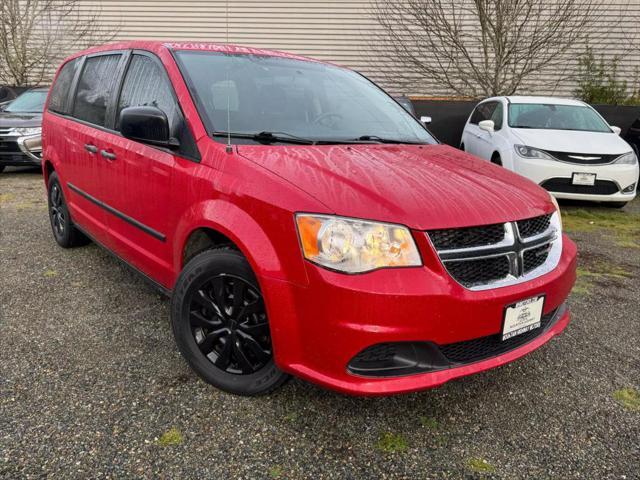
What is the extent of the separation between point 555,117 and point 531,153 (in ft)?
4.56

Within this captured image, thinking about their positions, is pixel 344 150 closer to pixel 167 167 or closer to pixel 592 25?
pixel 167 167

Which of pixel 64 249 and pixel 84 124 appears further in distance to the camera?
pixel 64 249

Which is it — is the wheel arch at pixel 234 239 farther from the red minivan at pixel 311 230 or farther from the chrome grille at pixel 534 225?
the chrome grille at pixel 534 225

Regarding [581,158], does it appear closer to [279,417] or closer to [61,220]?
[279,417]

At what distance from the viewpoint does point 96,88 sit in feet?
11.1

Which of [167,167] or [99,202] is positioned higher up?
[167,167]

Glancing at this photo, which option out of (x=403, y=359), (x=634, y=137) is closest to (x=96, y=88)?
(x=403, y=359)

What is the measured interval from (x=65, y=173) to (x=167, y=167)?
5.94 ft

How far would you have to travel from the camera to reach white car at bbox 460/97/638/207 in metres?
5.94

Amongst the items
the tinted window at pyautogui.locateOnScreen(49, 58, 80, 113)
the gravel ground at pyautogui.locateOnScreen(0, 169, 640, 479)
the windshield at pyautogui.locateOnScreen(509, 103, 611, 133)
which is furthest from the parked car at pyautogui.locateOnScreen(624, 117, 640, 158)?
the tinted window at pyautogui.locateOnScreen(49, 58, 80, 113)

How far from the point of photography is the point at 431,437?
2.02 metres

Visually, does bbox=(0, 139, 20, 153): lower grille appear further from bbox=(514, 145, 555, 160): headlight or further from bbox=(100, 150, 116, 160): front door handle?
bbox=(514, 145, 555, 160): headlight

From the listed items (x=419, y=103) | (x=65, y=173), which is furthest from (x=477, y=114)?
(x=65, y=173)

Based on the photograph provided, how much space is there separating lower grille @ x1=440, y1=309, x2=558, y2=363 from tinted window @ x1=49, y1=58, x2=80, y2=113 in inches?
132
